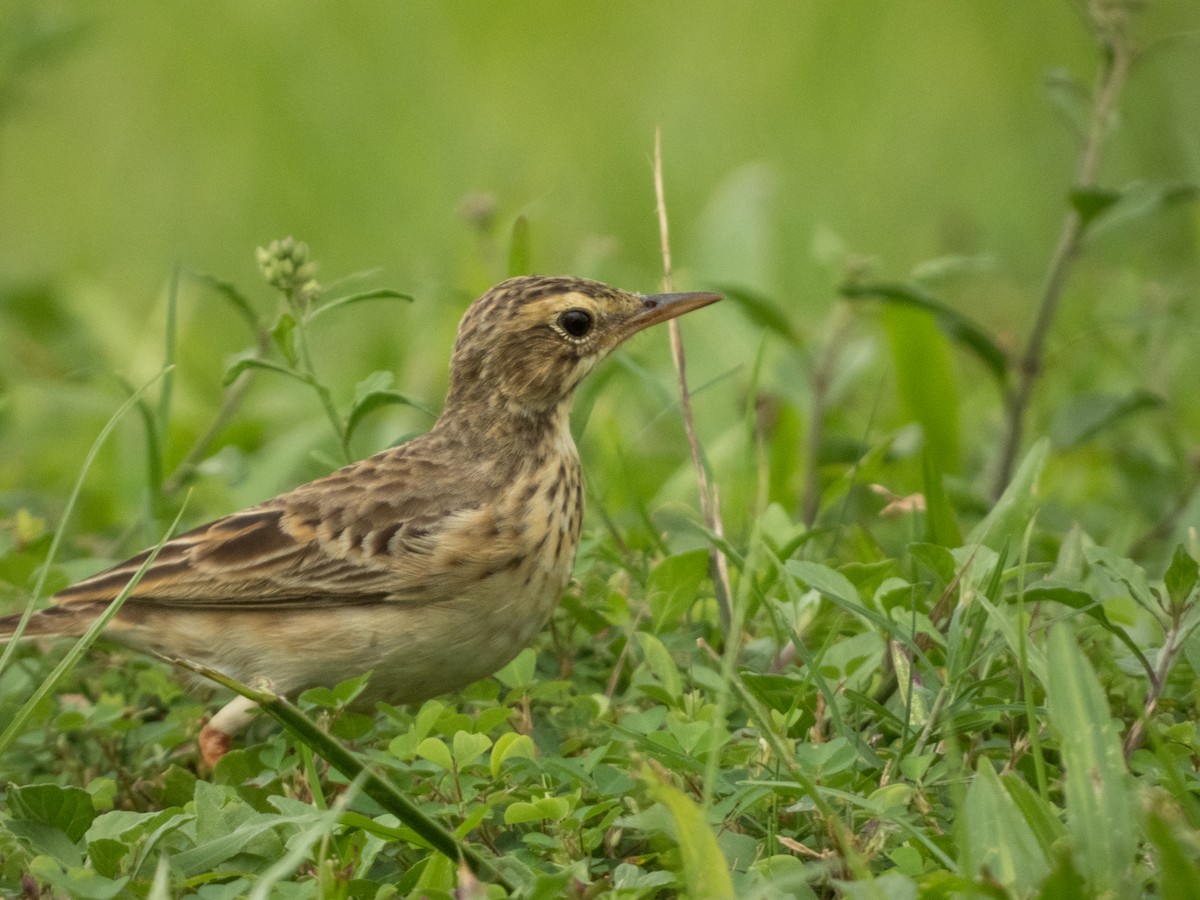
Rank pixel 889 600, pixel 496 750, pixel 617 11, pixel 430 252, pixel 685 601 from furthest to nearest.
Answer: pixel 617 11 < pixel 430 252 < pixel 685 601 < pixel 889 600 < pixel 496 750

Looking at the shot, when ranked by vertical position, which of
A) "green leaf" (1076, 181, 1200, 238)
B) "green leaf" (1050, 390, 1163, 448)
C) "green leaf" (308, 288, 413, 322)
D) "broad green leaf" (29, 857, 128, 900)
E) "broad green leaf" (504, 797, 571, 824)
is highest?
"green leaf" (1076, 181, 1200, 238)

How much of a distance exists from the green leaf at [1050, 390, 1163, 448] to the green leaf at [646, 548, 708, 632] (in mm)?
2066

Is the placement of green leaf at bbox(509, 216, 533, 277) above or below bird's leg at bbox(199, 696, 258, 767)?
above

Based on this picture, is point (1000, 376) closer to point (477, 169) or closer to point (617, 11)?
point (477, 169)

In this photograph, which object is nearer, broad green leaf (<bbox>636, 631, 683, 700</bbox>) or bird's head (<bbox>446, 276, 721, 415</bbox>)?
broad green leaf (<bbox>636, 631, 683, 700</bbox>)

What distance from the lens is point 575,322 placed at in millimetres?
5348

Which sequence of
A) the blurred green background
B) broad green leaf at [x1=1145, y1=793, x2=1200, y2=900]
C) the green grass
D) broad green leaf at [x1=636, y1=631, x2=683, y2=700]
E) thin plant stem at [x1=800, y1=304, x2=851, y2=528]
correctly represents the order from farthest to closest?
the blurred green background, thin plant stem at [x1=800, y1=304, x2=851, y2=528], broad green leaf at [x1=636, y1=631, x2=683, y2=700], the green grass, broad green leaf at [x1=1145, y1=793, x2=1200, y2=900]

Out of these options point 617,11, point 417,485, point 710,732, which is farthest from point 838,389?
point 617,11

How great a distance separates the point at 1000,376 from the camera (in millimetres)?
6117

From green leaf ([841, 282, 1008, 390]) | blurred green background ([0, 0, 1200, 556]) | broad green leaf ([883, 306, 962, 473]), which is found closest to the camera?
green leaf ([841, 282, 1008, 390])

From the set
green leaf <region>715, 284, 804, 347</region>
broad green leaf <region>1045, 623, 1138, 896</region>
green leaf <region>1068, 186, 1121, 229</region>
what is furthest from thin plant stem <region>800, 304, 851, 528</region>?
broad green leaf <region>1045, 623, 1138, 896</region>

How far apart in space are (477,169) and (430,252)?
72cm

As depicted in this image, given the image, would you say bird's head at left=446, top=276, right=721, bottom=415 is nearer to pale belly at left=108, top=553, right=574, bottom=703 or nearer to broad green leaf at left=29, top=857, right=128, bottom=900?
pale belly at left=108, top=553, right=574, bottom=703

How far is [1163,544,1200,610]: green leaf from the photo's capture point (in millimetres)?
3621
